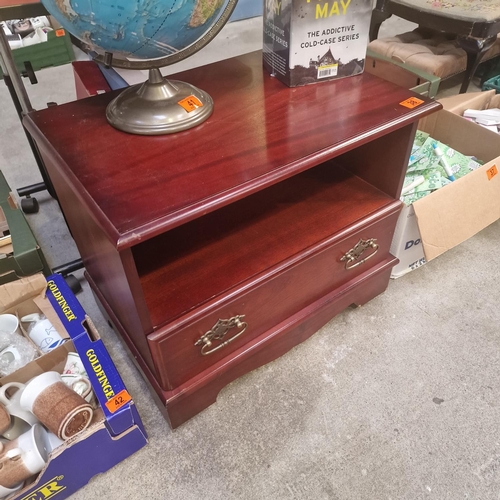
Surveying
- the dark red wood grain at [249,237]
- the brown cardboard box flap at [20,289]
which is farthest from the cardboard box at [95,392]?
the dark red wood grain at [249,237]

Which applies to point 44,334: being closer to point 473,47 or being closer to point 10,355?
point 10,355

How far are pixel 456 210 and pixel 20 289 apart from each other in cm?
124

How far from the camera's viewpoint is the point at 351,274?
122 cm

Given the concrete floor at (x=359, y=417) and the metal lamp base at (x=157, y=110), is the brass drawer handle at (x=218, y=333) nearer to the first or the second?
the concrete floor at (x=359, y=417)

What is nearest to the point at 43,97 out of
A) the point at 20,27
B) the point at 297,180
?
the point at 20,27

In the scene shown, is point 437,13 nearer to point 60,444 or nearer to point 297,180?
→ point 297,180

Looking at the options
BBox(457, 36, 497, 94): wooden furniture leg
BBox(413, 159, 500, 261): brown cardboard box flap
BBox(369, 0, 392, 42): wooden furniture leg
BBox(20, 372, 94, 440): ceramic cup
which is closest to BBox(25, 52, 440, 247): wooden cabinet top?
BBox(413, 159, 500, 261): brown cardboard box flap

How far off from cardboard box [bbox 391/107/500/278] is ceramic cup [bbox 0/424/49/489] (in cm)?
106

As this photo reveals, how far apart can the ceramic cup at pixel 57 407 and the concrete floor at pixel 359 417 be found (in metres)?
0.19

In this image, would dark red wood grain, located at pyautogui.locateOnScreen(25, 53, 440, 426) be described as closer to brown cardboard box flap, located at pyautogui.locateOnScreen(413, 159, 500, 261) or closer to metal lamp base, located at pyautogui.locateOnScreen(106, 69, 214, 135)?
metal lamp base, located at pyautogui.locateOnScreen(106, 69, 214, 135)

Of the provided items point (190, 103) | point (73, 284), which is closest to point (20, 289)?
point (73, 284)

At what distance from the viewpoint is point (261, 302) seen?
102 centimetres

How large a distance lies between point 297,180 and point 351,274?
0.30 metres

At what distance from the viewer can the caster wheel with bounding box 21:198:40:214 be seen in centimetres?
173
